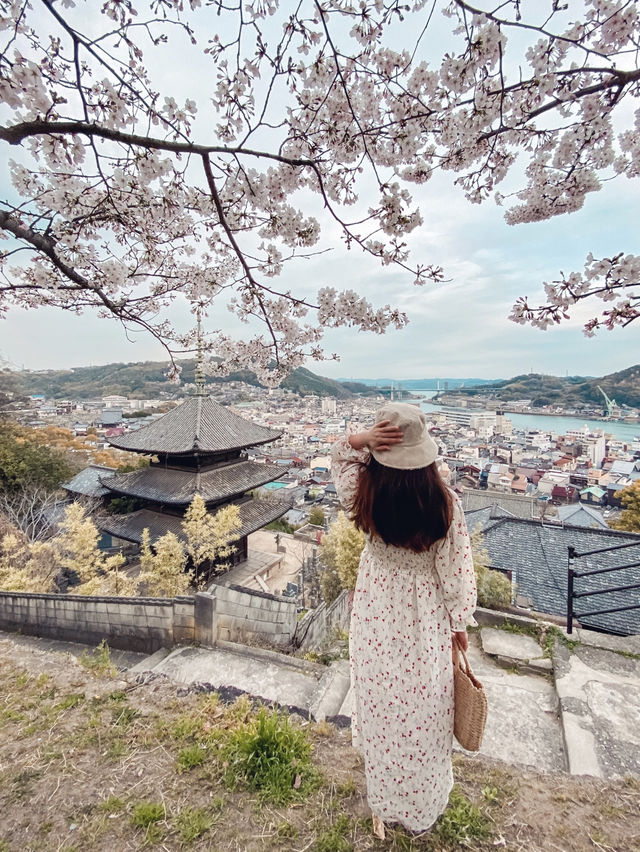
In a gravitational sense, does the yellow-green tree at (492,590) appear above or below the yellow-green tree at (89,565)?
above

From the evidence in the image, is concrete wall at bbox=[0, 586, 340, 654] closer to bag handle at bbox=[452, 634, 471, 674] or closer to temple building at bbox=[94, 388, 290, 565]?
bag handle at bbox=[452, 634, 471, 674]

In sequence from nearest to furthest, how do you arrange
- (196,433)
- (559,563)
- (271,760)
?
(271,760), (559,563), (196,433)

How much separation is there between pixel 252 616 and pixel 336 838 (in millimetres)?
2766

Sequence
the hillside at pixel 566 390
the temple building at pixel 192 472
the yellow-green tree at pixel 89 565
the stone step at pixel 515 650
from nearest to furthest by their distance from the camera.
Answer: the stone step at pixel 515 650 → the yellow-green tree at pixel 89 565 → the temple building at pixel 192 472 → the hillside at pixel 566 390

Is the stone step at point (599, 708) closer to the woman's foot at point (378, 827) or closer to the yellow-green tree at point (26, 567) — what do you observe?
the woman's foot at point (378, 827)

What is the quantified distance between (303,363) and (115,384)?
2964 inches

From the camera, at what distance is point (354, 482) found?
1.55 m

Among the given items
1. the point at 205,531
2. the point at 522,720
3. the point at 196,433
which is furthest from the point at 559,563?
the point at 196,433

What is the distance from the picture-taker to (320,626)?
5.31 m

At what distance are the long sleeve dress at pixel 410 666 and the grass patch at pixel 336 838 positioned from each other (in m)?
0.17

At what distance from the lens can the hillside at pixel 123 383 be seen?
64.7m

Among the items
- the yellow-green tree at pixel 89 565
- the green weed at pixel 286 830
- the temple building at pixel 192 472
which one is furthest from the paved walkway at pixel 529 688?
the temple building at pixel 192 472

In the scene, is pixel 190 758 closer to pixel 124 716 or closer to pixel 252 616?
pixel 124 716

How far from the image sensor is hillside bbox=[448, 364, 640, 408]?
56438 mm
